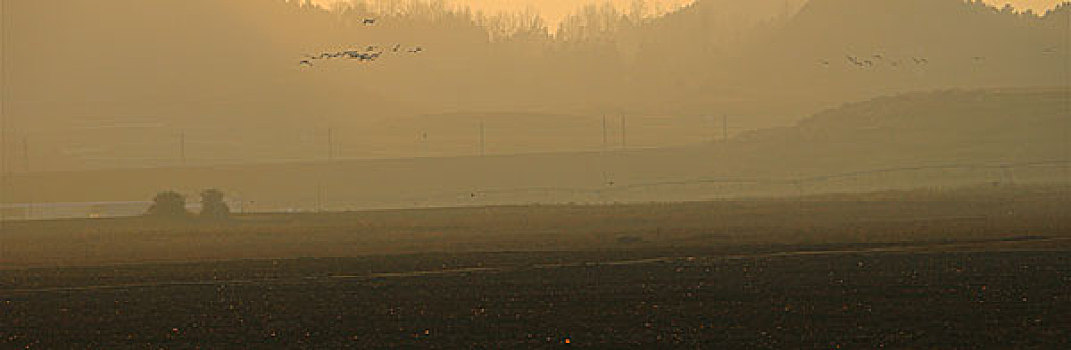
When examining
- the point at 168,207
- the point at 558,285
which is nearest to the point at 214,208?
the point at 168,207

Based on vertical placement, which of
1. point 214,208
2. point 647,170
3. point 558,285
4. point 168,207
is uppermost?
point 647,170

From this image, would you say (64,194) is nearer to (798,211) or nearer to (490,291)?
(798,211)

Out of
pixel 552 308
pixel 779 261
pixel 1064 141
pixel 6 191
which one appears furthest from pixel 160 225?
pixel 1064 141

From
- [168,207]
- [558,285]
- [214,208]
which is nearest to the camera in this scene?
[558,285]

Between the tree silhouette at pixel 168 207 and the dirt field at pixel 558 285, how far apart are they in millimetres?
9345

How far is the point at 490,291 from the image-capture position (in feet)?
158

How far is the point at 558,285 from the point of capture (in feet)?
162

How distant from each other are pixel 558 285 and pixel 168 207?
184 ft

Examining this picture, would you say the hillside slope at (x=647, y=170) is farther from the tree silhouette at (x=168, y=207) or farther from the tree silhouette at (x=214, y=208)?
the tree silhouette at (x=214, y=208)

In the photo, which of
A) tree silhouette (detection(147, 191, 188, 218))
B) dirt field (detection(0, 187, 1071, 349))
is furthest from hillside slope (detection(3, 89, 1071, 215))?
dirt field (detection(0, 187, 1071, 349))

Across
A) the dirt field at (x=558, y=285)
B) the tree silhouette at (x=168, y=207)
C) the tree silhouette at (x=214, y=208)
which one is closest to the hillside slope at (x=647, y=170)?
the tree silhouette at (x=168, y=207)

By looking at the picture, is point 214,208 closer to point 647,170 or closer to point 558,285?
point 558,285

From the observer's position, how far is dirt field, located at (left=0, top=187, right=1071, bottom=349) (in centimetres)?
3772

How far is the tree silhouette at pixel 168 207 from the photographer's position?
3912 inches
